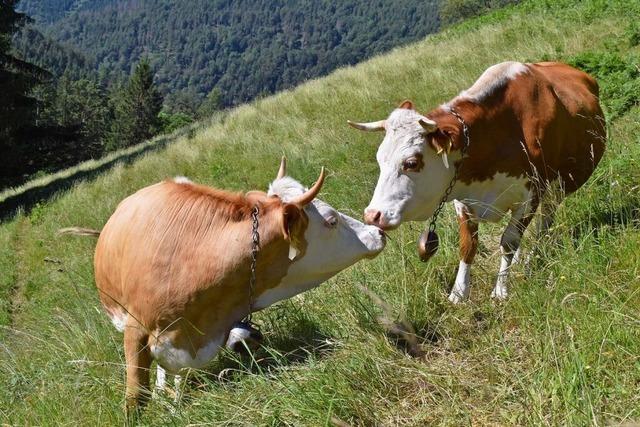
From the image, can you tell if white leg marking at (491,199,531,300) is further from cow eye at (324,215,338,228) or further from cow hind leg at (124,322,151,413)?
cow hind leg at (124,322,151,413)

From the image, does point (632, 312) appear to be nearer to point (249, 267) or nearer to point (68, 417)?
point (249, 267)

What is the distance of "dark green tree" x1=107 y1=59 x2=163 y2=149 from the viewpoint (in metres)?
68.5

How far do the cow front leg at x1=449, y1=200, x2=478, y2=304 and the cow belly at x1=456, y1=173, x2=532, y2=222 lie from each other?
0.24 ft

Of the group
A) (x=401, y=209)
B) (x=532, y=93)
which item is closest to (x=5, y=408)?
(x=401, y=209)

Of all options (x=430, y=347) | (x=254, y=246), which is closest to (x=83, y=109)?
(x=254, y=246)

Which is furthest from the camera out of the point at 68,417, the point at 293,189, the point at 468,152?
the point at 468,152

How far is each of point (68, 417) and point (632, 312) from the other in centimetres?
294

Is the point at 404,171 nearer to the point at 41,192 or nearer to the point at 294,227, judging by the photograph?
the point at 294,227

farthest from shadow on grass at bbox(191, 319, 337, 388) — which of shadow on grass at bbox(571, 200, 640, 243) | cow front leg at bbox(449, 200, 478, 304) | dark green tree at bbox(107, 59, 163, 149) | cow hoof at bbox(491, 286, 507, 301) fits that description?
dark green tree at bbox(107, 59, 163, 149)

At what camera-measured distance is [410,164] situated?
Answer: 4.04 m

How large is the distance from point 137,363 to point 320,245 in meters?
1.34

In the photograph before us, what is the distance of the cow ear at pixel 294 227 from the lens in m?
3.64

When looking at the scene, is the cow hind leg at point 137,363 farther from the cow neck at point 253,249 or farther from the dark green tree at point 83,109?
the dark green tree at point 83,109

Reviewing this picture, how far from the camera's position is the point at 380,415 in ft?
9.52
